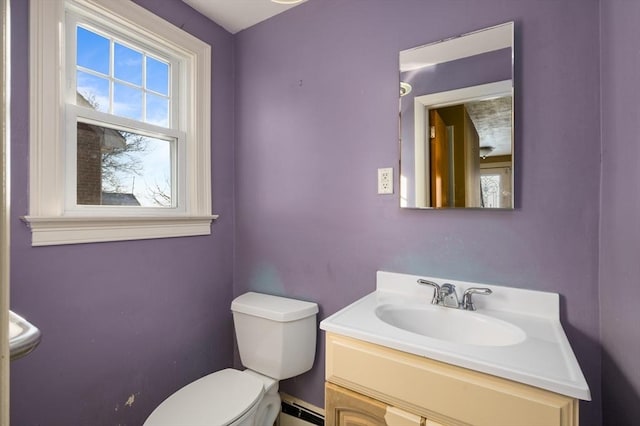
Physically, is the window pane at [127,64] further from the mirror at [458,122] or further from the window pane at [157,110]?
the mirror at [458,122]

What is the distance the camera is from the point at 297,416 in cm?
165

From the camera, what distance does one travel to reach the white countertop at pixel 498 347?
2.41 feet

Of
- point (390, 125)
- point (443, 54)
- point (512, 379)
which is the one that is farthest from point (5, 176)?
point (443, 54)

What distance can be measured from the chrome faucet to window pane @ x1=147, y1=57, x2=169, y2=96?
1655mm

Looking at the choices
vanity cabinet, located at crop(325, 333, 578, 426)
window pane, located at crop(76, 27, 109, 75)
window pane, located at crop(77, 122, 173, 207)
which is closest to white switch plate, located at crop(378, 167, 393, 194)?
vanity cabinet, located at crop(325, 333, 578, 426)

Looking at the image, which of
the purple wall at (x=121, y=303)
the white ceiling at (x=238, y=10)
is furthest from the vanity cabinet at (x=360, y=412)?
the white ceiling at (x=238, y=10)

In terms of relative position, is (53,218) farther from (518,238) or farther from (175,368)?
(518,238)

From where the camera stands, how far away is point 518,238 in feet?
3.77

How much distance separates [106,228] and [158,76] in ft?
2.85

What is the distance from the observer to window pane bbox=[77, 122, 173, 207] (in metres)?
1.33

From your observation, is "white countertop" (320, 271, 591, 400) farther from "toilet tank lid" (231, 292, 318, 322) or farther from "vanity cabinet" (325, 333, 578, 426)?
"toilet tank lid" (231, 292, 318, 322)

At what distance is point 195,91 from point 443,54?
4.23ft

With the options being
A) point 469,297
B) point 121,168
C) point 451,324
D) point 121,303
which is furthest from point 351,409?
point 121,168

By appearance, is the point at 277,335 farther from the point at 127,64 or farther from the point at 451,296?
the point at 127,64
